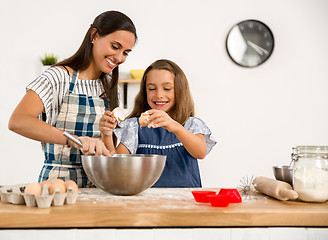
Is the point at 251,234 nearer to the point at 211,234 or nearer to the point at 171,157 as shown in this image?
the point at 211,234

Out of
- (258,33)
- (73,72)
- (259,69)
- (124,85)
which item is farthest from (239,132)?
(73,72)

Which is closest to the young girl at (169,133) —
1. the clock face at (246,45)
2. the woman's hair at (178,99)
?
the woman's hair at (178,99)

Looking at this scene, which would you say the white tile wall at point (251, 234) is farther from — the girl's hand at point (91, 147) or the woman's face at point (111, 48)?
the woman's face at point (111, 48)

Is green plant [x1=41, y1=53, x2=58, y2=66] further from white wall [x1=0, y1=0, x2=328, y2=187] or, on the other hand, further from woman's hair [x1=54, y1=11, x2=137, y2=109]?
woman's hair [x1=54, y1=11, x2=137, y2=109]

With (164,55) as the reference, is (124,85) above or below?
below

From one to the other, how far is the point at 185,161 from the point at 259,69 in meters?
1.97

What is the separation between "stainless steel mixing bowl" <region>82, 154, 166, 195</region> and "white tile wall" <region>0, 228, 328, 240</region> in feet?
0.72

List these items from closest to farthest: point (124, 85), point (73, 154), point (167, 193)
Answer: point (167, 193)
point (73, 154)
point (124, 85)

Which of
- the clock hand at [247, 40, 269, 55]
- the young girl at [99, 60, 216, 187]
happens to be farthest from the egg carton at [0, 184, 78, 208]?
the clock hand at [247, 40, 269, 55]

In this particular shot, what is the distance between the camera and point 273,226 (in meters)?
0.87

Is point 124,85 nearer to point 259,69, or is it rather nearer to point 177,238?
point 259,69

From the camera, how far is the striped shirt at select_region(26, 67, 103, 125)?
4.44 feet

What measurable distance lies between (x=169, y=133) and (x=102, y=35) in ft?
1.89

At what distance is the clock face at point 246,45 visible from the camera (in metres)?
3.29
